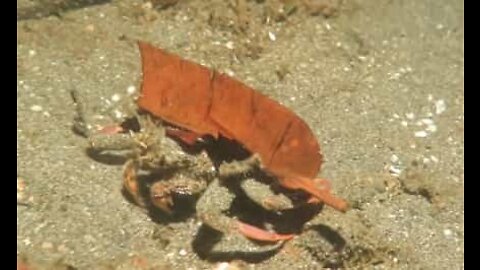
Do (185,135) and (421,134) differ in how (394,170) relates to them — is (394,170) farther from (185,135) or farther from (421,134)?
(185,135)

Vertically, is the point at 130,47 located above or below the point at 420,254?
above

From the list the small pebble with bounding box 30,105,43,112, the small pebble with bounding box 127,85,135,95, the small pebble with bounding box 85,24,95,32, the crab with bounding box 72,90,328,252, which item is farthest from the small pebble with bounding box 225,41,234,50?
the small pebble with bounding box 30,105,43,112

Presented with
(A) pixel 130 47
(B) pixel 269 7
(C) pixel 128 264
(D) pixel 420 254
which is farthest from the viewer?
(B) pixel 269 7

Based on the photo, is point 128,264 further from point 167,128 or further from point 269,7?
point 269,7

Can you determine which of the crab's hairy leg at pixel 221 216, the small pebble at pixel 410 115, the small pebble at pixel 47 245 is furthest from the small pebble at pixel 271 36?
the small pebble at pixel 47 245

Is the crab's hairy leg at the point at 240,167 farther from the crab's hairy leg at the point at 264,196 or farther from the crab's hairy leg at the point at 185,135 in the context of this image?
the crab's hairy leg at the point at 185,135

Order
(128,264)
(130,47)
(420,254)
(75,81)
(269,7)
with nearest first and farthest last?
(128,264) < (420,254) < (75,81) < (130,47) < (269,7)
